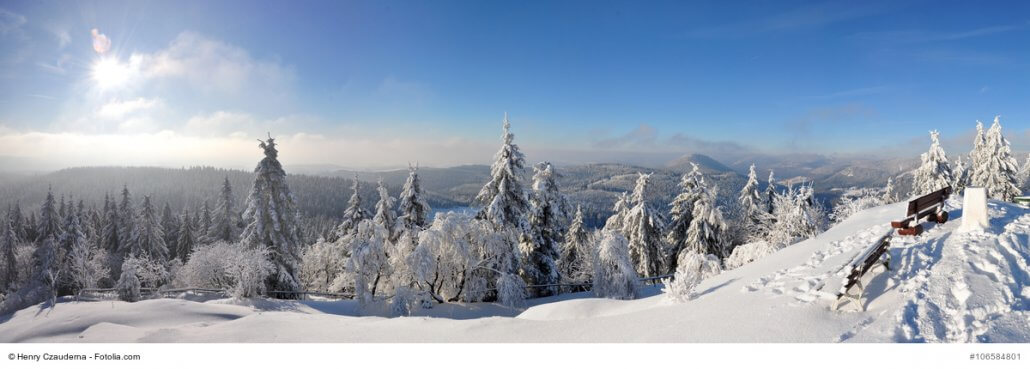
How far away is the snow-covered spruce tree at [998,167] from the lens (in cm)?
2178

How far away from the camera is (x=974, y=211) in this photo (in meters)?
6.91

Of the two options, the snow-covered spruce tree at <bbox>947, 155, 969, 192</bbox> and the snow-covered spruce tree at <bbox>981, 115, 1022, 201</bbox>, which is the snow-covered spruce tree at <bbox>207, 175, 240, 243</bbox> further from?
the snow-covered spruce tree at <bbox>947, 155, 969, 192</bbox>

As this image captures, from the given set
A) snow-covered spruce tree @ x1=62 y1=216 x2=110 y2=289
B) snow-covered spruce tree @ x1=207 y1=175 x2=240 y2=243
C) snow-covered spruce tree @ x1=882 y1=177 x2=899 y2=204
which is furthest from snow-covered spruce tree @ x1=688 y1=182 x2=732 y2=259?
snow-covered spruce tree @ x1=207 y1=175 x2=240 y2=243

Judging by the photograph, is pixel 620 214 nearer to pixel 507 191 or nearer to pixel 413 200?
pixel 507 191

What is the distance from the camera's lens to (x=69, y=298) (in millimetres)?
9570

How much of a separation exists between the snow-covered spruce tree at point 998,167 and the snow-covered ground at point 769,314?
2085 centimetres

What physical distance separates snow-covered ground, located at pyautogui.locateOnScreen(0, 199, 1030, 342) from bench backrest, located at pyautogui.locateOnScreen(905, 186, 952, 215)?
45 centimetres

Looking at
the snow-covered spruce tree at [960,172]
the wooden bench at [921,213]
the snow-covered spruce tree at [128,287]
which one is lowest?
the snow-covered spruce tree at [128,287]

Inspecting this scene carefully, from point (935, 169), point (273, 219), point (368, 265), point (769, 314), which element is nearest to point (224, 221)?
point (273, 219)

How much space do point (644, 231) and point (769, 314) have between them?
1687 cm

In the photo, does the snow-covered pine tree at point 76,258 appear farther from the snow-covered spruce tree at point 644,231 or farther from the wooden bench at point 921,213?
the wooden bench at point 921,213

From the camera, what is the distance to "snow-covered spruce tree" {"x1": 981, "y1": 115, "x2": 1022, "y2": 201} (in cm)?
2178

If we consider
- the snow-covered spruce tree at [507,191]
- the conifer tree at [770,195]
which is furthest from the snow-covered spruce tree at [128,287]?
the conifer tree at [770,195]
